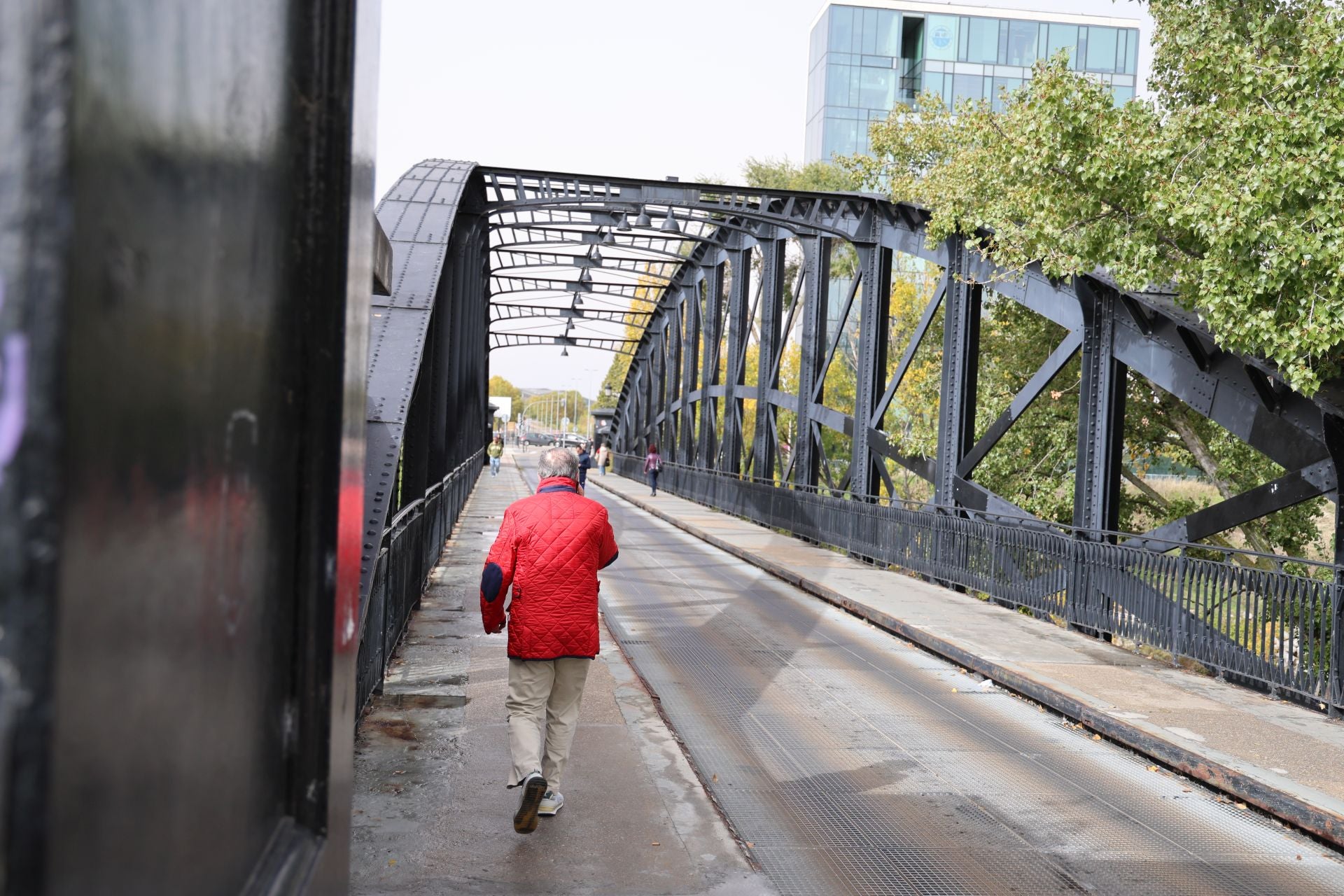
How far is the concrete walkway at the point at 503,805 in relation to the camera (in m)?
5.17

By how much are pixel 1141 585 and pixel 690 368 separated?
2969cm

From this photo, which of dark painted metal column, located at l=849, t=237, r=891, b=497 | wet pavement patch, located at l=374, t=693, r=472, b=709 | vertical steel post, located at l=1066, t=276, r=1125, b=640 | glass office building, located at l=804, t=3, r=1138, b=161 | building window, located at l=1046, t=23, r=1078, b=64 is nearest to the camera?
wet pavement patch, located at l=374, t=693, r=472, b=709

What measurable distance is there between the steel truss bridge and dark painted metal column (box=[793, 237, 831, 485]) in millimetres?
62

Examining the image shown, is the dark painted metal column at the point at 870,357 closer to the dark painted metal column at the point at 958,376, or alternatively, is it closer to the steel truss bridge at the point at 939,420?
the steel truss bridge at the point at 939,420

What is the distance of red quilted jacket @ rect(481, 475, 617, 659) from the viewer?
5996 mm

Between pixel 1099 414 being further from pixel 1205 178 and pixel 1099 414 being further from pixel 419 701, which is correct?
pixel 419 701

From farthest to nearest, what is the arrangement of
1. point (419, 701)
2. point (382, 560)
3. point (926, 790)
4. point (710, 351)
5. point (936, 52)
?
1. point (936, 52)
2. point (710, 351)
3. point (419, 701)
4. point (382, 560)
5. point (926, 790)

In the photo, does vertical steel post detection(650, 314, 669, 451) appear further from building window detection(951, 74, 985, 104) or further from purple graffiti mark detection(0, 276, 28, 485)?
purple graffiti mark detection(0, 276, 28, 485)

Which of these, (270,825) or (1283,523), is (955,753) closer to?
(270,825)

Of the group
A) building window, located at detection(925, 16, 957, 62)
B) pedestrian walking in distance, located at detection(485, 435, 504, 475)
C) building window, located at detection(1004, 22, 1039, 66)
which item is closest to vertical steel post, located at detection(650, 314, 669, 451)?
pedestrian walking in distance, located at detection(485, 435, 504, 475)

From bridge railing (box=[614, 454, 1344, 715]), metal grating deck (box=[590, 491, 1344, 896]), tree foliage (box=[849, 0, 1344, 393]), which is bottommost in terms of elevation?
metal grating deck (box=[590, 491, 1344, 896])

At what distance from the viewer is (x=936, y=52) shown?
63875 mm

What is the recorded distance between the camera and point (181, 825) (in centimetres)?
98

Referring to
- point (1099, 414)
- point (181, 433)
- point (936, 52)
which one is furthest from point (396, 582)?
point (936, 52)
